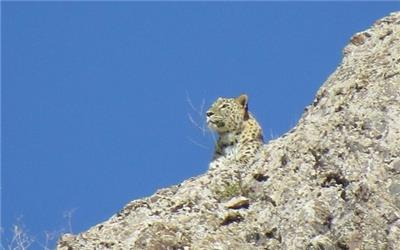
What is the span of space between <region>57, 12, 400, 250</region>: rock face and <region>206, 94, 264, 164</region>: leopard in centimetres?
409

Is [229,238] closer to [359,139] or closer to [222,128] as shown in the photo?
[359,139]

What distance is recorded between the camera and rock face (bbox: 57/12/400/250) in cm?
879

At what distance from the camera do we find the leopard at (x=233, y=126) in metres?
14.9

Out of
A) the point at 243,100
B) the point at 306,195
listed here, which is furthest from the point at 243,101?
the point at 306,195

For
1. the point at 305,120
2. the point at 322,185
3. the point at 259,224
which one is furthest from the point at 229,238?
the point at 305,120

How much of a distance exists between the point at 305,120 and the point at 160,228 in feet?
7.27

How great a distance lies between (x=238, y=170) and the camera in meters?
10.6

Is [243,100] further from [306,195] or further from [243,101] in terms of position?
[306,195]

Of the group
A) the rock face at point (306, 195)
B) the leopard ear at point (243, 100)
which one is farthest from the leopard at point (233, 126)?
the rock face at point (306, 195)

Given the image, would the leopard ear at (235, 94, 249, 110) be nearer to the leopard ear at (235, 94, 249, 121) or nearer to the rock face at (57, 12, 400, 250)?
the leopard ear at (235, 94, 249, 121)

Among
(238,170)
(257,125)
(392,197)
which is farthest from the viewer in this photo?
(257,125)

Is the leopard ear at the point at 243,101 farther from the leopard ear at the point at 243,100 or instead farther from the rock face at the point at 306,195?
the rock face at the point at 306,195

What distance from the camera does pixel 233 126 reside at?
1543 centimetres

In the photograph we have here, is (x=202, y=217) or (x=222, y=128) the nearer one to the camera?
(x=202, y=217)
